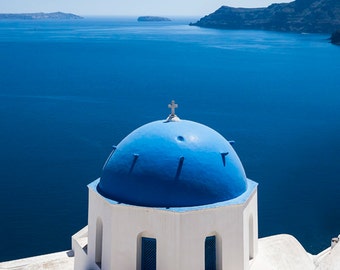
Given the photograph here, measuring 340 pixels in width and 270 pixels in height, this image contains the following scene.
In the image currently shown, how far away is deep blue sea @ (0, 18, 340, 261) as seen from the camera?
84.5 ft

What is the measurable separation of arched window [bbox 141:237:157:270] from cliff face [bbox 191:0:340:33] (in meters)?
154

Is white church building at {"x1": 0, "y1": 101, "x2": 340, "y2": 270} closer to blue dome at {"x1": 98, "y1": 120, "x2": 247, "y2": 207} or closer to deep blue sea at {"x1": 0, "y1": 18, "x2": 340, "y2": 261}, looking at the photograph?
blue dome at {"x1": 98, "y1": 120, "x2": 247, "y2": 207}

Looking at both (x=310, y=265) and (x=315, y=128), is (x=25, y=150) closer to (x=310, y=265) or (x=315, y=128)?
(x=315, y=128)

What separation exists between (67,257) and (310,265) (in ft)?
19.6

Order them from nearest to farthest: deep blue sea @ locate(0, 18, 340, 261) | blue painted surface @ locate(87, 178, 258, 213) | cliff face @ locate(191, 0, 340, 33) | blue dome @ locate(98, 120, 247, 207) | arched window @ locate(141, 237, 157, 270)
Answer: blue painted surface @ locate(87, 178, 258, 213) < blue dome @ locate(98, 120, 247, 207) < arched window @ locate(141, 237, 157, 270) < deep blue sea @ locate(0, 18, 340, 261) < cliff face @ locate(191, 0, 340, 33)

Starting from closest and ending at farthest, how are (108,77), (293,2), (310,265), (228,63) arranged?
(310,265), (108,77), (228,63), (293,2)

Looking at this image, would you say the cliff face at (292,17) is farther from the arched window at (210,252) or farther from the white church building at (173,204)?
the arched window at (210,252)

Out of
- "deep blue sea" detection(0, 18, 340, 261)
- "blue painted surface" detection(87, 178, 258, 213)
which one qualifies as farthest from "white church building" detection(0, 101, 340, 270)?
"deep blue sea" detection(0, 18, 340, 261)

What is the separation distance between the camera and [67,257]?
1241 cm

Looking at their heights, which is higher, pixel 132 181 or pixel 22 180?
pixel 132 181

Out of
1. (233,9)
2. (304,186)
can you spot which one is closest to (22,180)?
(304,186)

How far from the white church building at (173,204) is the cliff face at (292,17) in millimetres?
152805

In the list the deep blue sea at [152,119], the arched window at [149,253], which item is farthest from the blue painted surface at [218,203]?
the deep blue sea at [152,119]

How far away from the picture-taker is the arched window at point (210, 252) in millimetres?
9406
